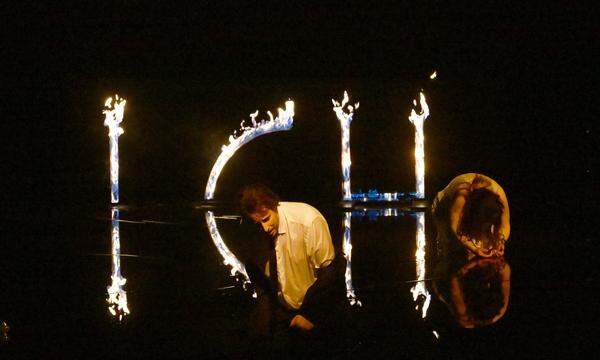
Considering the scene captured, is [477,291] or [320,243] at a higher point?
[320,243]

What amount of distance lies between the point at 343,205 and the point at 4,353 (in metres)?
13.9

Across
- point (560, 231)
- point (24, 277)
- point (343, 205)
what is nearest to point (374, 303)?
point (24, 277)

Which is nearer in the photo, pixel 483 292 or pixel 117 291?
pixel 483 292

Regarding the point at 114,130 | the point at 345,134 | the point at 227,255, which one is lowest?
the point at 227,255

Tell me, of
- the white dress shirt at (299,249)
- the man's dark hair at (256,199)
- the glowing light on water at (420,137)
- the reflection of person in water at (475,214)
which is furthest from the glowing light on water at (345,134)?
the man's dark hair at (256,199)

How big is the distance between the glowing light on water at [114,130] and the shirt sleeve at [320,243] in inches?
→ 631

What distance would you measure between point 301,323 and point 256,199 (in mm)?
850

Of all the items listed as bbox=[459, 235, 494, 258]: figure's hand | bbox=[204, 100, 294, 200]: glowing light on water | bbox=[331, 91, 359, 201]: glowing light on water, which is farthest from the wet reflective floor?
bbox=[204, 100, 294, 200]: glowing light on water

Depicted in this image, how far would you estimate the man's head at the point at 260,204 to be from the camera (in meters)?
3.56

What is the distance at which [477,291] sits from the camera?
5.40 metres

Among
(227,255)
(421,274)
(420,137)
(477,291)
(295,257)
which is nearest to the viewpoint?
(295,257)

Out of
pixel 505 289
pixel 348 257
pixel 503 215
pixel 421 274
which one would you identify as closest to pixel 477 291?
pixel 505 289

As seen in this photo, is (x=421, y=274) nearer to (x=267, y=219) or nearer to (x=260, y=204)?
(x=267, y=219)

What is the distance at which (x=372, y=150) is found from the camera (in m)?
18.9
